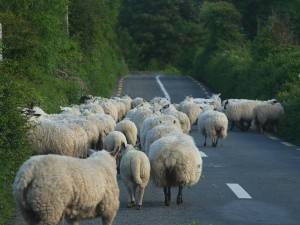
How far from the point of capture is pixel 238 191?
15.0 m

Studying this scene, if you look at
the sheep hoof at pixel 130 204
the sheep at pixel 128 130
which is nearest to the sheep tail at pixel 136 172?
the sheep hoof at pixel 130 204

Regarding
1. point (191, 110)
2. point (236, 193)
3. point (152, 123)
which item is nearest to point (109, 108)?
point (191, 110)

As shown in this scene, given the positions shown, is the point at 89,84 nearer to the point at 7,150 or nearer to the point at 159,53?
the point at 7,150

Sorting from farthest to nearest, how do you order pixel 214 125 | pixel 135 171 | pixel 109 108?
1. pixel 109 108
2. pixel 214 125
3. pixel 135 171

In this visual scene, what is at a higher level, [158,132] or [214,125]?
[158,132]

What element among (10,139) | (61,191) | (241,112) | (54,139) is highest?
(61,191)

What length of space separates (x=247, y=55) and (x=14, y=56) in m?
28.9

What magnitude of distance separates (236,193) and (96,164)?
16.8ft

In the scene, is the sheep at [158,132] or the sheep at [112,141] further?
the sheep at [112,141]

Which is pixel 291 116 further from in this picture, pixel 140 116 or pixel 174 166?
pixel 174 166

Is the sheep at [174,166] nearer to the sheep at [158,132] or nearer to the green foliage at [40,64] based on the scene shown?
the green foliage at [40,64]

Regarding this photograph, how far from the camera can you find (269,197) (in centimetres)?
1425

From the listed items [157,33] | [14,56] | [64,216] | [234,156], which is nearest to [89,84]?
[14,56]

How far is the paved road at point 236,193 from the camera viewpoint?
40.2ft
